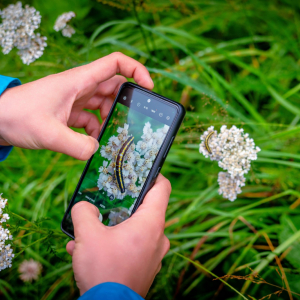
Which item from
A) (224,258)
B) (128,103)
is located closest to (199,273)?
(224,258)

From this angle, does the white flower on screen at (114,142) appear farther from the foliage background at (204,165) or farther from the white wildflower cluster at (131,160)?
the foliage background at (204,165)

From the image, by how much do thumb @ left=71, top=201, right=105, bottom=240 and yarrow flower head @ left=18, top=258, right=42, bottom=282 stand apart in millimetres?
608

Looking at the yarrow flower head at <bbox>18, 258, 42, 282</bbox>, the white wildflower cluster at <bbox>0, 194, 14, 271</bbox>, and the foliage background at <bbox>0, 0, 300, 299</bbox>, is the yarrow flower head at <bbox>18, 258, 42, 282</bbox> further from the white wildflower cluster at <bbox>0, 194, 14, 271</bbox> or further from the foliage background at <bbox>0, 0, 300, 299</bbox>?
the white wildflower cluster at <bbox>0, 194, 14, 271</bbox>

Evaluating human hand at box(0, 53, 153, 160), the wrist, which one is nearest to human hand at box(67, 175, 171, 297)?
human hand at box(0, 53, 153, 160)

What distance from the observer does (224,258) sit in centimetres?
123

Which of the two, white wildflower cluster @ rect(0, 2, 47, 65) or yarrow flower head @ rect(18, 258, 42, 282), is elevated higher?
white wildflower cluster @ rect(0, 2, 47, 65)

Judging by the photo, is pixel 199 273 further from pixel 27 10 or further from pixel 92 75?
pixel 27 10

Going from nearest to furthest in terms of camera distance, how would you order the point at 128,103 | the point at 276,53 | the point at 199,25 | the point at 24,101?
the point at 24,101 < the point at 128,103 < the point at 276,53 < the point at 199,25

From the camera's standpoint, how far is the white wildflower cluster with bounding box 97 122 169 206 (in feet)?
2.88

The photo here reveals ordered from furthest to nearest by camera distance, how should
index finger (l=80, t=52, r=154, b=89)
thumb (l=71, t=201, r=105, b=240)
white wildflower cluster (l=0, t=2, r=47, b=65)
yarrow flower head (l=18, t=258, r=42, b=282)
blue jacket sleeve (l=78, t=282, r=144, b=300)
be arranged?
1. yarrow flower head (l=18, t=258, r=42, b=282)
2. white wildflower cluster (l=0, t=2, r=47, b=65)
3. index finger (l=80, t=52, r=154, b=89)
4. thumb (l=71, t=201, r=105, b=240)
5. blue jacket sleeve (l=78, t=282, r=144, b=300)

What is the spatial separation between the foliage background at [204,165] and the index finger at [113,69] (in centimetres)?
12

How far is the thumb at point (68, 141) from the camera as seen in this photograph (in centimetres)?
→ 75

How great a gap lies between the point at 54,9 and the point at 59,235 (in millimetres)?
1513

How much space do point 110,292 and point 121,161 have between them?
1.41ft
